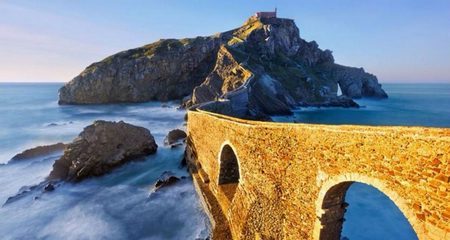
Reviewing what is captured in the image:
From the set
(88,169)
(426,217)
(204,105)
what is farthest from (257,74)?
(426,217)

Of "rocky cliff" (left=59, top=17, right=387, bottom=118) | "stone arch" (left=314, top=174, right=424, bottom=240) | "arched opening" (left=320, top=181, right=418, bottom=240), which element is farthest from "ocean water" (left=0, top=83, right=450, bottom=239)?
"rocky cliff" (left=59, top=17, right=387, bottom=118)

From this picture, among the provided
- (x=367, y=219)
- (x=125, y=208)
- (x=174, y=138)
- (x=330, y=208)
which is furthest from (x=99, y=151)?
(x=330, y=208)

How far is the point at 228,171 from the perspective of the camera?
62.6 feet

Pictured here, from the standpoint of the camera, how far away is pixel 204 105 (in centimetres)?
3272

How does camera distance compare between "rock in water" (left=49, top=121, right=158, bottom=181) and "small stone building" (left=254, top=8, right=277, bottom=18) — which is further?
"small stone building" (left=254, top=8, right=277, bottom=18)

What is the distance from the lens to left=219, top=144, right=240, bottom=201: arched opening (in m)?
18.5

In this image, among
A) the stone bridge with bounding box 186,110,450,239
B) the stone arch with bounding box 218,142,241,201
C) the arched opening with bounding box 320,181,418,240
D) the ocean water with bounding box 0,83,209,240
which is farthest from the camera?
the ocean water with bounding box 0,83,209,240

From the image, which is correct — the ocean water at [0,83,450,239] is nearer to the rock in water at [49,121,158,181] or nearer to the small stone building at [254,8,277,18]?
the rock in water at [49,121,158,181]

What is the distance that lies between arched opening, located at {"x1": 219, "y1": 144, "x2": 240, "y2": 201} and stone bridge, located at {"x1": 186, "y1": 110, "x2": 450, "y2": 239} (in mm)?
61

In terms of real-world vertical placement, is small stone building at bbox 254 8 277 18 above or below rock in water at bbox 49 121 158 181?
above

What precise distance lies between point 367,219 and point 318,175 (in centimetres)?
1271

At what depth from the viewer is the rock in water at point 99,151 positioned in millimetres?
26516

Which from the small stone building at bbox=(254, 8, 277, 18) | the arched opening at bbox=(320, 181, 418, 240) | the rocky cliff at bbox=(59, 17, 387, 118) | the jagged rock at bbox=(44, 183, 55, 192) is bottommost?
the arched opening at bbox=(320, 181, 418, 240)

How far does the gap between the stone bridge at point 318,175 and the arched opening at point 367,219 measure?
0.08 m
